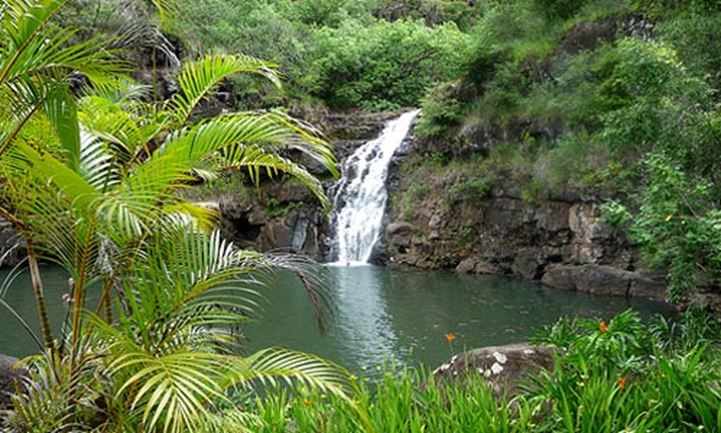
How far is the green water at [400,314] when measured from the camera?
10.3 m

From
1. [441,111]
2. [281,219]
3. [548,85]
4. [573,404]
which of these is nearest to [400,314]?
[548,85]

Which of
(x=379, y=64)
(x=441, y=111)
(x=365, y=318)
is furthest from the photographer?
(x=379, y=64)

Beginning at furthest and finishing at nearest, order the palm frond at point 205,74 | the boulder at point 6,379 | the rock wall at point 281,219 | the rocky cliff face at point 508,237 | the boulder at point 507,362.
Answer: the rock wall at point 281,219 → the rocky cliff face at point 508,237 → the boulder at point 6,379 → the boulder at point 507,362 → the palm frond at point 205,74

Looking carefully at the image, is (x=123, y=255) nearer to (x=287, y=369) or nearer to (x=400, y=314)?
(x=287, y=369)

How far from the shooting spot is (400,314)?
42.0 feet

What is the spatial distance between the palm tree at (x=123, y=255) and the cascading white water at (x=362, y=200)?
1686 cm

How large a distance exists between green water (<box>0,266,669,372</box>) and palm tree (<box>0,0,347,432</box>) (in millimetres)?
5757

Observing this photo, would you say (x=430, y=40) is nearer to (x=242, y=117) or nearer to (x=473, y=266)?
(x=473, y=266)

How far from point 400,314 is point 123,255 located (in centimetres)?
960

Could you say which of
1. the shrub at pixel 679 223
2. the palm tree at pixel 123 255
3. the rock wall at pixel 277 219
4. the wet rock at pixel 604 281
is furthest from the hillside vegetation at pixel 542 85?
the rock wall at pixel 277 219

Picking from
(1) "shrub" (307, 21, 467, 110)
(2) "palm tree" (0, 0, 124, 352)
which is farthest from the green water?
(1) "shrub" (307, 21, 467, 110)

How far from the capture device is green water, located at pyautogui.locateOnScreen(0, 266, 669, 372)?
33.8ft

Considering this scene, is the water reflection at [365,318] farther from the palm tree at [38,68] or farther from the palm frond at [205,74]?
the palm tree at [38,68]

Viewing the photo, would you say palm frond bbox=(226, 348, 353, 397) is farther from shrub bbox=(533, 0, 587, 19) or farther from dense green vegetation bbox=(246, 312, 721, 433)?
shrub bbox=(533, 0, 587, 19)
